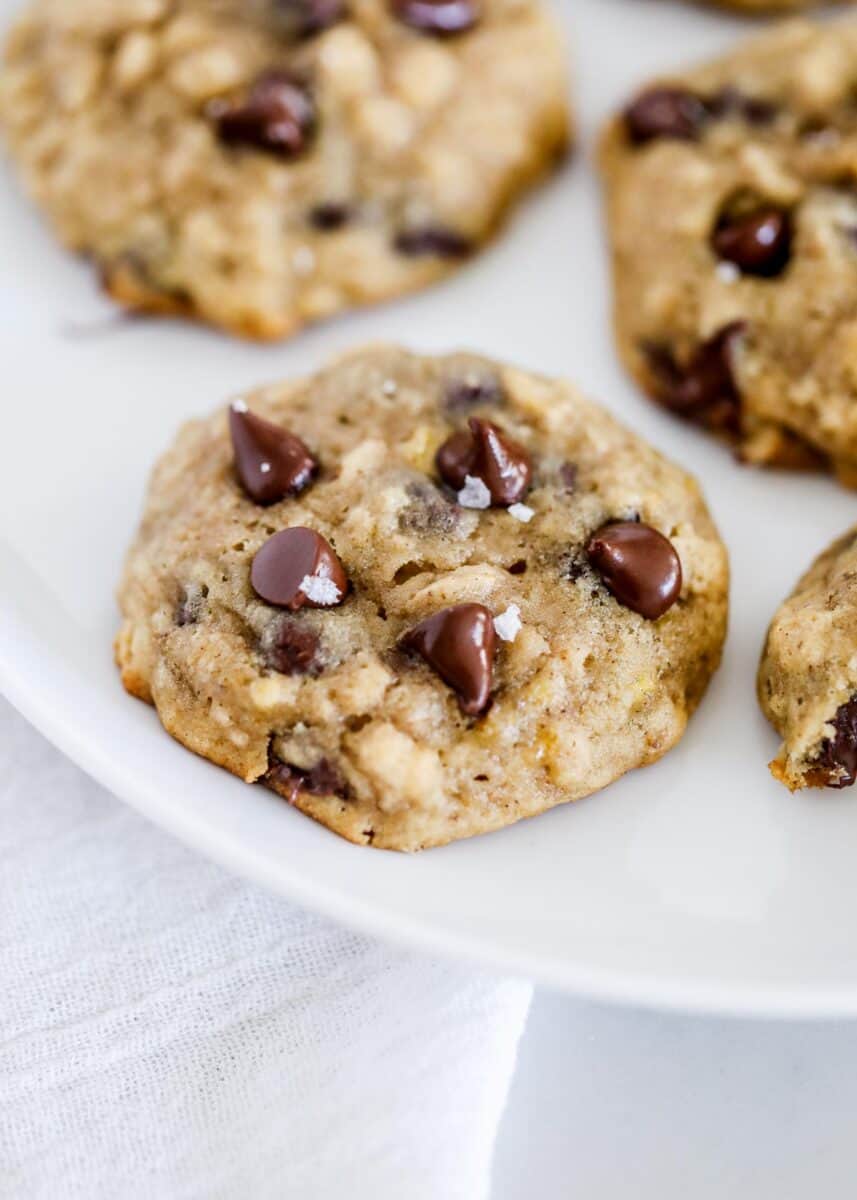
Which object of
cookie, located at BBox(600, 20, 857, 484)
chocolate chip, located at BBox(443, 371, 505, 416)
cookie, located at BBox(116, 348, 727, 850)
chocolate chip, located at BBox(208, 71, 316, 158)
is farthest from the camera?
chocolate chip, located at BBox(208, 71, 316, 158)

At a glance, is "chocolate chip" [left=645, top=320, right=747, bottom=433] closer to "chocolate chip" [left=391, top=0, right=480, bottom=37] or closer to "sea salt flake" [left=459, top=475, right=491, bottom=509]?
"sea salt flake" [left=459, top=475, right=491, bottom=509]

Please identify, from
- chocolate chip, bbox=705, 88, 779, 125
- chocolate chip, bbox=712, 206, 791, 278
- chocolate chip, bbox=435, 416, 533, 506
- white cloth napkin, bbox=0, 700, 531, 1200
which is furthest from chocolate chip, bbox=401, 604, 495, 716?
chocolate chip, bbox=705, 88, 779, 125

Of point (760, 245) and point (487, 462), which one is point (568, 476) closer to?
point (487, 462)

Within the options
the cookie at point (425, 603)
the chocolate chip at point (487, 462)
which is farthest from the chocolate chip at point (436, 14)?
the chocolate chip at point (487, 462)

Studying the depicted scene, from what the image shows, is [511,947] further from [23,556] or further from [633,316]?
[633,316]

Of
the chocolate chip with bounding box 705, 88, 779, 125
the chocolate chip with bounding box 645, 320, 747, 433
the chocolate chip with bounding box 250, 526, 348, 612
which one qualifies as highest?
the chocolate chip with bounding box 250, 526, 348, 612

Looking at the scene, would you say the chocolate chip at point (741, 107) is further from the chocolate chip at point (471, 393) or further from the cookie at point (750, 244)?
the chocolate chip at point (471, 393)

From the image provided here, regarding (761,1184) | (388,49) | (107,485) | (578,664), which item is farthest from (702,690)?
(388,49)
